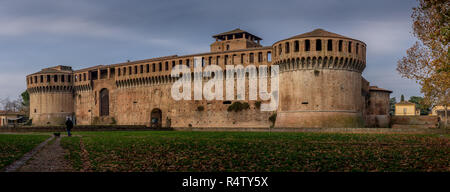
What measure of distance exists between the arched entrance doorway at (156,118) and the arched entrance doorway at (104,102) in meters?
10.1

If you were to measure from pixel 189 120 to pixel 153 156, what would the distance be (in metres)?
38.6

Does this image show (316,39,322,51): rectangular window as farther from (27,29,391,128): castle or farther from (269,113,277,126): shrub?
(269,113,277,126): shrub

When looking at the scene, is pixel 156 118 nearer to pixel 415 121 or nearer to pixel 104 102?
pixel 104 102

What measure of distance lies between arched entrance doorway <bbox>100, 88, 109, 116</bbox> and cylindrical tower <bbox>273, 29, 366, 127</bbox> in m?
30.2

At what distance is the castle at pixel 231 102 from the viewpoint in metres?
41.1

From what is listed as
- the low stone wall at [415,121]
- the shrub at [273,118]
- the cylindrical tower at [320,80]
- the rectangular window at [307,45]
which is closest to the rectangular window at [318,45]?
the cylindrical tower at [320,80]

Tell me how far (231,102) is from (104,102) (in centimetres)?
2339

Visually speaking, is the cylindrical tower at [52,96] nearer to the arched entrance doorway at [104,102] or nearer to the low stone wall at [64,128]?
the arched entrance doorway at [104,102]

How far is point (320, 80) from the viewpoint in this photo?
41.3 metres

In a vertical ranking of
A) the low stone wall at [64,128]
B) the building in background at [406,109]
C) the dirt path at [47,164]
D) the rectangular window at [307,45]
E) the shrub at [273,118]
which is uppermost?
the rectangular window at [307,45]

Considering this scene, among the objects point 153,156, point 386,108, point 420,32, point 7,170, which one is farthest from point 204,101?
point 7,170

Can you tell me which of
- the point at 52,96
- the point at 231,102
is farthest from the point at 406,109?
the point at 52,96

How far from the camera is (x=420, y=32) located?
86.6ft
